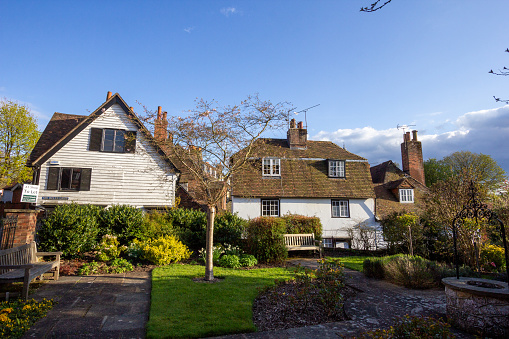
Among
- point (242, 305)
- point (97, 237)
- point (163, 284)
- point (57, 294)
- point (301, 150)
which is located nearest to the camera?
point (242, 305)

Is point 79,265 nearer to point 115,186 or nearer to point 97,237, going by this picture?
point 97,237

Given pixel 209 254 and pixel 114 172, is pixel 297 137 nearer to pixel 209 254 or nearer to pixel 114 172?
pixel 114 172

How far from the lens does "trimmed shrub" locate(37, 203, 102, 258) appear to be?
11180 millimetres

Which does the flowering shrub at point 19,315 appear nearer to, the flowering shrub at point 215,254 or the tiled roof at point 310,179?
the flowering shrub at point 215,254

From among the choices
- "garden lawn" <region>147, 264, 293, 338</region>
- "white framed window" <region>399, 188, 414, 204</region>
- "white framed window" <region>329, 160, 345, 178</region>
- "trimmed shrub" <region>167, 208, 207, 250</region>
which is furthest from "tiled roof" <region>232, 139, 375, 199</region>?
"garden lawn" <region>147, 264, 293, 338</region>

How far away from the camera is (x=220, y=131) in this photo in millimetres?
9789

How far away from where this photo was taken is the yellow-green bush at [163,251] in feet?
36.1

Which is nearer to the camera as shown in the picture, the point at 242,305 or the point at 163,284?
the point at 242,305

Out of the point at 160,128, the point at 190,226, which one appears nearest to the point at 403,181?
the point at 190,226

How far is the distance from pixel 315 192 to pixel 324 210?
1.49m

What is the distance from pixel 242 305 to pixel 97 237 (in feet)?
30.7

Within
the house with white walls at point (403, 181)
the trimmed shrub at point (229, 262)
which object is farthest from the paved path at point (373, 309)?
the house with white walls at point (403, 181)

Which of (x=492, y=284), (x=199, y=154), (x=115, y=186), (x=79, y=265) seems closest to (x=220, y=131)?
(x=199, y=154)

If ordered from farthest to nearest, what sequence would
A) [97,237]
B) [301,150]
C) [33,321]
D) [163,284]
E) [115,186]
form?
[301,150]
[115,186]
[97,237]
[163,284]
[33,321]
